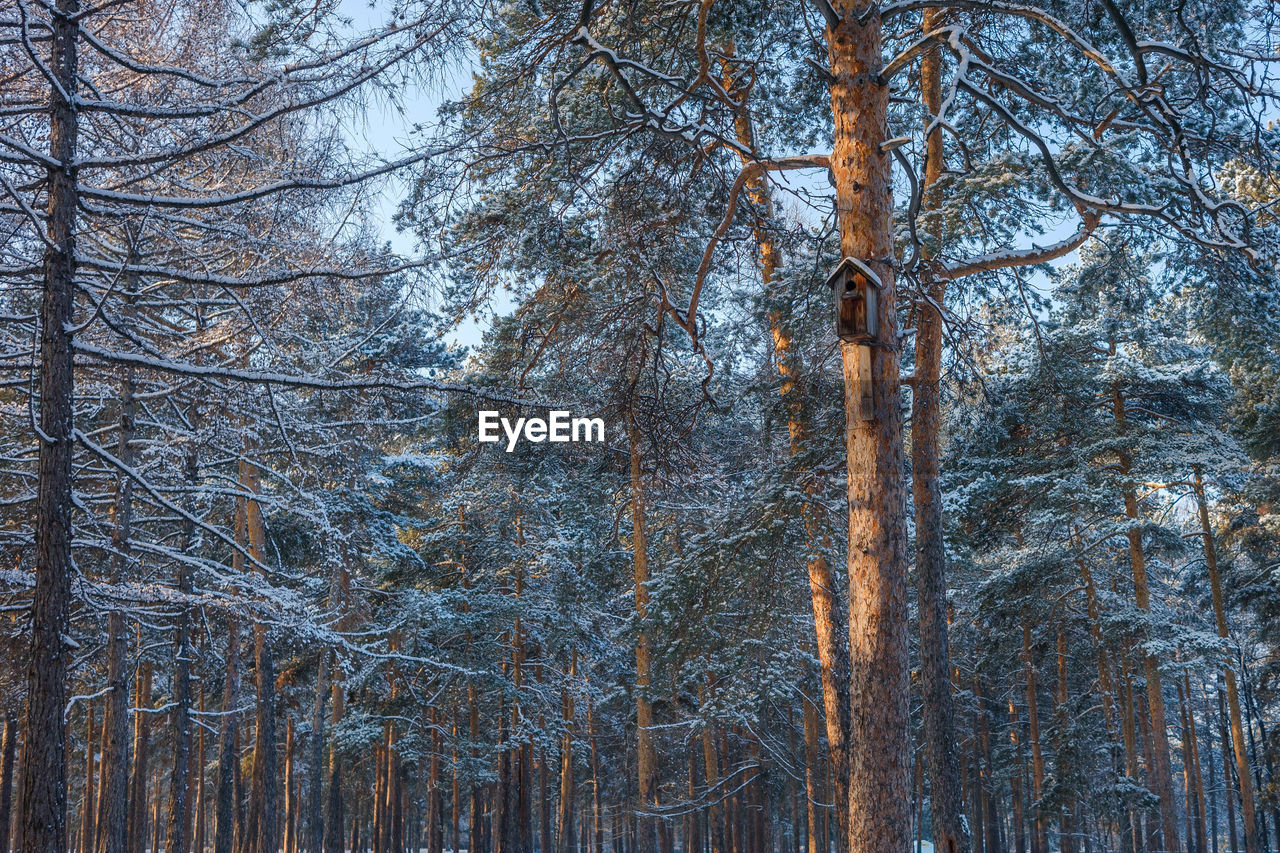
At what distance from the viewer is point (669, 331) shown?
1452 cm

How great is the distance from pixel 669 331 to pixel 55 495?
9551 millimetres

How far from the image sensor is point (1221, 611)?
1934cm

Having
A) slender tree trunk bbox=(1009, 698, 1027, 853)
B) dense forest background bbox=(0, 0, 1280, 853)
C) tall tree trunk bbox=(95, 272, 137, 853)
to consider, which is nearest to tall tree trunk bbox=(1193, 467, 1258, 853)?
dense forest background bbox=(0, 0, 1280, 853)

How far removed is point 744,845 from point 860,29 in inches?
1256

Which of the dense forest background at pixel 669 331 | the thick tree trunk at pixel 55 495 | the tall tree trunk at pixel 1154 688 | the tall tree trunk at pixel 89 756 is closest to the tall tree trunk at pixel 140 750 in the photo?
the dense forest background at pixel 669 331

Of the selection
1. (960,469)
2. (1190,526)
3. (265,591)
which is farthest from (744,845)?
(265,591)

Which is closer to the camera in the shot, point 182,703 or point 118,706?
point 118,706

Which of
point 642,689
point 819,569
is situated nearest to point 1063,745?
point 642,689

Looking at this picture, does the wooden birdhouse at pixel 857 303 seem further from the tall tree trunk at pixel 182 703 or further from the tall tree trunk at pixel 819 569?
the tall tree trunk at pixel 182 703

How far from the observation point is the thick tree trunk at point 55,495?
5953 millimetres

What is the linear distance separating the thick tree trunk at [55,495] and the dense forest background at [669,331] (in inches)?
1.2

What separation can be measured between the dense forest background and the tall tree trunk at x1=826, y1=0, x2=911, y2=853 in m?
0.03

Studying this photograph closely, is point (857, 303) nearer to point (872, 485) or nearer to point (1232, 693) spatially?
point (872, 485)

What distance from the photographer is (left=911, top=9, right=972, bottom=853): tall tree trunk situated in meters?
8.87
